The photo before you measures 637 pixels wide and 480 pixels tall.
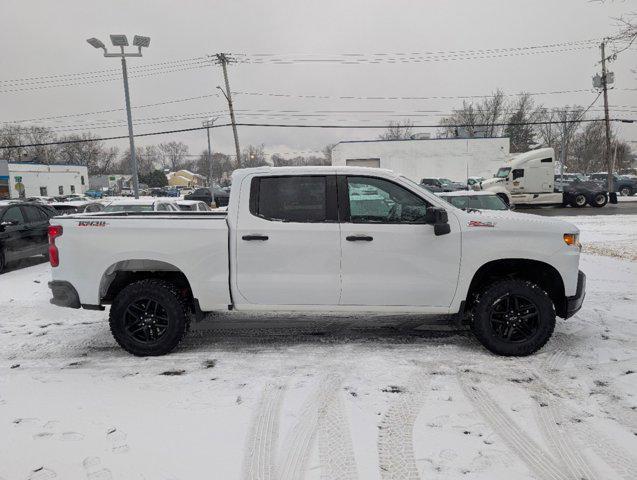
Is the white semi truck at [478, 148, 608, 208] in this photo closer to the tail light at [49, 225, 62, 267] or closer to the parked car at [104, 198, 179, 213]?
the parked car at [104, 198, 179, 213]

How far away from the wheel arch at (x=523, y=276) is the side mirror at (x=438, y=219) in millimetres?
595

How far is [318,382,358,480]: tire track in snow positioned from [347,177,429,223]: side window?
174cm

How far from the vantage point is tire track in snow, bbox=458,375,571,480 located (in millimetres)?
2789

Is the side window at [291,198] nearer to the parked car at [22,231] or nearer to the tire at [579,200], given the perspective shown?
the parked car at [22,231]

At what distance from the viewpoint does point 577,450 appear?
298 centimetres

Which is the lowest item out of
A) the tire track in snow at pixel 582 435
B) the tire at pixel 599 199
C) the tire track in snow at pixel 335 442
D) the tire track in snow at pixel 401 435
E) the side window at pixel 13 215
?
the tire track in snow at pixel 582 435

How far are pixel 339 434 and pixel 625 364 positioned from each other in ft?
9.98

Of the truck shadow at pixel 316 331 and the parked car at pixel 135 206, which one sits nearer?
the truck shadow at pixel 316 331

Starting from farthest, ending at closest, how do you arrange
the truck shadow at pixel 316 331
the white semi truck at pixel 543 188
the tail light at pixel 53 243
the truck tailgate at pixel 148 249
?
the white semi truck at pixel 543 188 < the truck shadow at pixel 316 331 < the tail light at pixel 53 243 < the truck tailgate at pixel 148 249

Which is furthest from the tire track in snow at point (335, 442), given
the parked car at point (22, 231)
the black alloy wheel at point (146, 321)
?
the parked car at point (22, 231)

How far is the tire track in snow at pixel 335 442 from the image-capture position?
2.78 meters

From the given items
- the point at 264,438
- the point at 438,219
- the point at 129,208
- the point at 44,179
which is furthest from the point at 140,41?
the point at 44,179

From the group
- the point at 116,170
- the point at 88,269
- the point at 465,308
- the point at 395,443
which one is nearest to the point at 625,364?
the point at 465,308

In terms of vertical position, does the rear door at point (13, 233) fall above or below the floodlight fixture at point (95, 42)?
below
